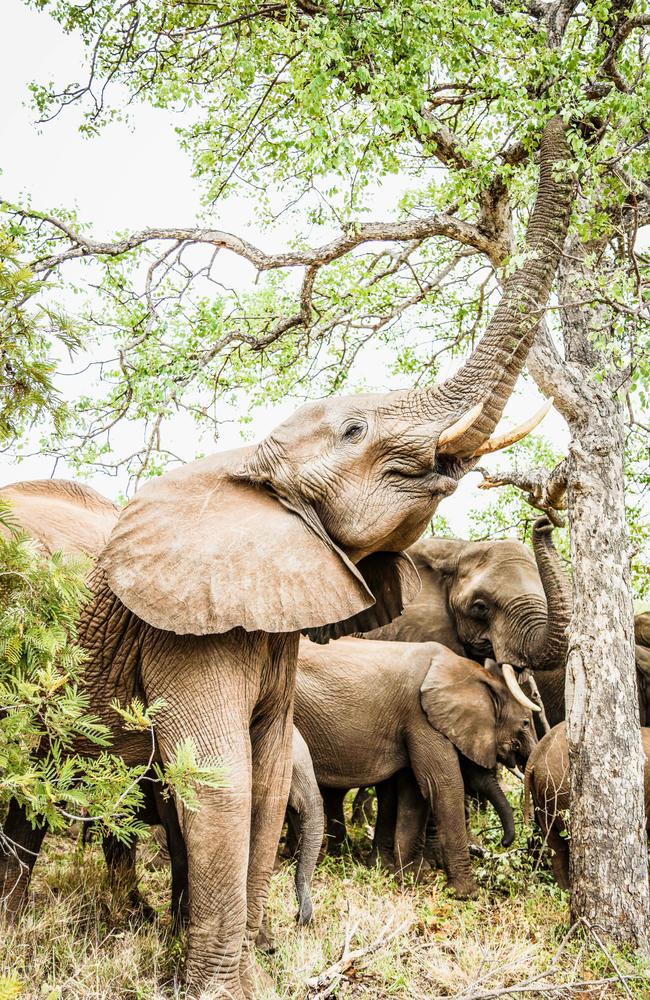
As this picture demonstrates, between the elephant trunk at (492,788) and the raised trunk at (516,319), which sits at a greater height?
the raised trunk at (516,319)

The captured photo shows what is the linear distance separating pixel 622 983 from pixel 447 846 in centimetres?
280

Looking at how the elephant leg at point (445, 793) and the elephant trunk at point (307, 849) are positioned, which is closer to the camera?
the elephant trunk at point (307, 849)

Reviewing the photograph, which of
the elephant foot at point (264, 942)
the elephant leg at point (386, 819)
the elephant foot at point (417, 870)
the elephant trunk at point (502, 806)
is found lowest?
the elephant foot at point (264, 942)

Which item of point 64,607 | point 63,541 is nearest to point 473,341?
point 63,541

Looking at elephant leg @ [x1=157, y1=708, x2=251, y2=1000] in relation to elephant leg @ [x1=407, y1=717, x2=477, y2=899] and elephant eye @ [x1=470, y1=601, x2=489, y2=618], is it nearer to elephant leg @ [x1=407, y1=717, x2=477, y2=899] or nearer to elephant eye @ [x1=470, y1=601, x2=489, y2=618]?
elephant leg @ [x1=407, y1=717, x2=477, y2=899]

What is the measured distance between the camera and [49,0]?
7.48 meters

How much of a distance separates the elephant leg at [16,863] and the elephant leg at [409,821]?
354cm

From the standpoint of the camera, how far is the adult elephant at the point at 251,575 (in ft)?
14.0

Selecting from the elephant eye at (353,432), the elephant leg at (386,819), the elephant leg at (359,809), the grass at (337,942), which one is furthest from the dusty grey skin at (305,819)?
the elephant leg at (359,809)

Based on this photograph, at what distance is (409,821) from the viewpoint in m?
8.34

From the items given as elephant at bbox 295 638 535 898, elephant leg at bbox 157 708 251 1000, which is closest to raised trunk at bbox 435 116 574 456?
elephant leg at bbox 157 708 251 1000

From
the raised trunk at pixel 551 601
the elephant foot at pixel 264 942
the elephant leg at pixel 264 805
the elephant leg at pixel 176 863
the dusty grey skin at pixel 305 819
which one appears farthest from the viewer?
the raised trunk at pixel 551 601

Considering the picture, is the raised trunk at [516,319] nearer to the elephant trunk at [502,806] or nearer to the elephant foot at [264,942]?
the elephant foot at [264,942]

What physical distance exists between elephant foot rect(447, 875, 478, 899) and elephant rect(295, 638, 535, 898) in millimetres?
420
